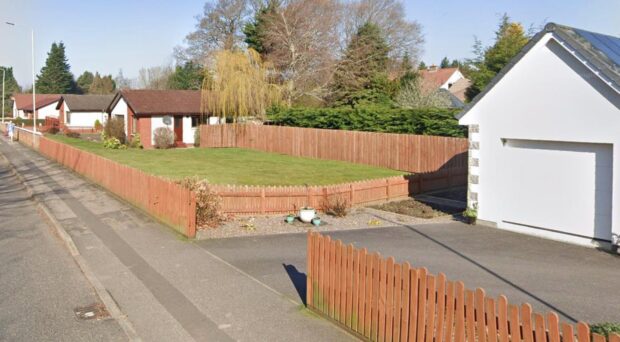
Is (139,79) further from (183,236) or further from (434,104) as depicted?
(183,236)

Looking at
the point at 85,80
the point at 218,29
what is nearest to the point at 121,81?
the point at 85,80

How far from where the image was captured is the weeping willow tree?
3997 centimetres

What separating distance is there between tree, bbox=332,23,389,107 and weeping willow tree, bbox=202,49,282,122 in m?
9.98

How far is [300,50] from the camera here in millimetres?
49625

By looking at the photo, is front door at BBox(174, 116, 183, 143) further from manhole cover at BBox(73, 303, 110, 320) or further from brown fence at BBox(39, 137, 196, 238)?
manhole cover at BBox(73, 303, 110, 320)

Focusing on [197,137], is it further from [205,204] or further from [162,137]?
[205,204]

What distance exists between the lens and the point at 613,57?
1332cm

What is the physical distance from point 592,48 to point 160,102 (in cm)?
3541

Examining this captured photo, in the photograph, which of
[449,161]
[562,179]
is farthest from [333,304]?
[449,161]

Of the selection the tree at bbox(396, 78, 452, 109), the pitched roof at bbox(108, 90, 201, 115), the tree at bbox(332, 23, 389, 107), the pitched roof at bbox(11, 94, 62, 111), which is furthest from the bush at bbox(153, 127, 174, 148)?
the pitched roof at bbox(11, 94, 62, 111)

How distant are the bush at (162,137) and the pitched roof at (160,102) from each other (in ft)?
4.49

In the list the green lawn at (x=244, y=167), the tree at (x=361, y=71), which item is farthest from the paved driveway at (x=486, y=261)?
the tree at (x=361, y=71)

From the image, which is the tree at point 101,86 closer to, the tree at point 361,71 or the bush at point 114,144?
the tree at point 361,71

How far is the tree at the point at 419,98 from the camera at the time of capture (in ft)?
133
